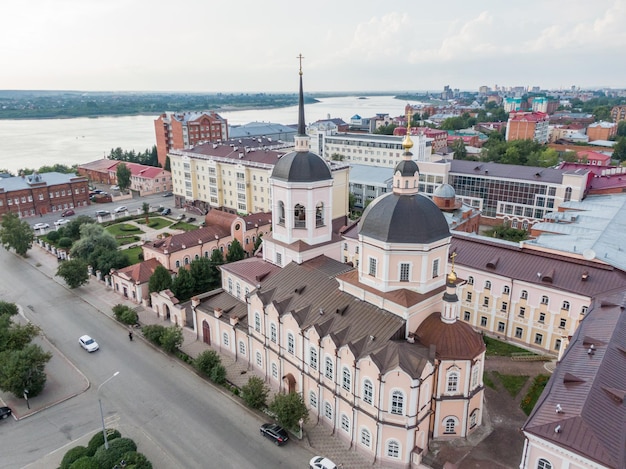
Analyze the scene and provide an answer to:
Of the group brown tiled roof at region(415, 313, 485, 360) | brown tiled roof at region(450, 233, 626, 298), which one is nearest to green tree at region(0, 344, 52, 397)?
brown tiled roof at region(415, 313, 485, 360)

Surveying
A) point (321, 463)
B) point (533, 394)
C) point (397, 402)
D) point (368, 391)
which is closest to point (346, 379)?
point (368, 391)

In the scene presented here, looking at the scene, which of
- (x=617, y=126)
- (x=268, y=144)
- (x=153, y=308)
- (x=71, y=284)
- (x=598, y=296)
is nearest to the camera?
(x=598, y=296)

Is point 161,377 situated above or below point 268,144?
below

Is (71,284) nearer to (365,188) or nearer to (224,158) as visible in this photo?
(224,158)

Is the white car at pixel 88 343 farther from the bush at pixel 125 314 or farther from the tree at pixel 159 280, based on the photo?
the tree at pixel 159 280

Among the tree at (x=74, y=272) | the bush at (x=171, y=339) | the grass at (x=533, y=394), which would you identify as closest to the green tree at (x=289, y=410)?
the bush at (x=171, y=339)

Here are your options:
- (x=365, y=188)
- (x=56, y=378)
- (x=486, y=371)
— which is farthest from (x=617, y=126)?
(x=56, y=378)

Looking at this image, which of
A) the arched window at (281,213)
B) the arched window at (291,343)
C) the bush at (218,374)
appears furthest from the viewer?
the arched window at (281,213)
